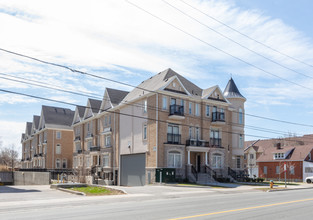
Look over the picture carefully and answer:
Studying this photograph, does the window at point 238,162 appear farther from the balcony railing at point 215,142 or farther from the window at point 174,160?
the window at point 174,160

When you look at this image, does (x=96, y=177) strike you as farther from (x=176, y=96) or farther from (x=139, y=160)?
(x=176, y=96)

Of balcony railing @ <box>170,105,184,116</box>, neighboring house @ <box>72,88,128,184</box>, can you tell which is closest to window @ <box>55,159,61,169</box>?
neighboring house @ <box>72,88,128,184</box>

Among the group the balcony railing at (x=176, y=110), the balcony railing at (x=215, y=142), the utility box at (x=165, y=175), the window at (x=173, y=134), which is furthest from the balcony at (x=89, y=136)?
the utility box at (x=165, y=175)

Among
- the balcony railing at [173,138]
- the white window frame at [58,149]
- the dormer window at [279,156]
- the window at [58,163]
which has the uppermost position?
the balcony railing at [173,138]

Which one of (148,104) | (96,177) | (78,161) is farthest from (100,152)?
(148,104)

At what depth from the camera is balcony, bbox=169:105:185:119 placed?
37.1m

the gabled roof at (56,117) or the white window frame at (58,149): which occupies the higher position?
the gabled roof at (56,117)

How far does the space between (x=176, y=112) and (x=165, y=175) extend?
6966 millimetres

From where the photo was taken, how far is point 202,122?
40.3 metres

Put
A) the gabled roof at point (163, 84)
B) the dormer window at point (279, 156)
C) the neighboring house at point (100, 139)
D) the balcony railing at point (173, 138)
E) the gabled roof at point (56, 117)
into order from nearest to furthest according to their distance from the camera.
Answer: the balcony railing at point (173, 138)
the gabled roof at point (163, 84)
the neighboring house at point (100, 139)
the dormer window at point (279, 156)
the gabled roof at point (56, 117)

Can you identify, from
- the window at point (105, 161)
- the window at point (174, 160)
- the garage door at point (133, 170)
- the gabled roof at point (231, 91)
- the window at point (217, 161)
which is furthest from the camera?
the window at point (105, 161)

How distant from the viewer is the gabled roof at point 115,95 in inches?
1851

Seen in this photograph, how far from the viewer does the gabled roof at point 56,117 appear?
226 feet

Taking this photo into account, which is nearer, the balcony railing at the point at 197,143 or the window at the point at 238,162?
the balcony railing at the point at 197,143
